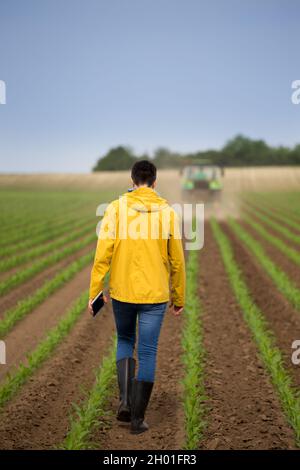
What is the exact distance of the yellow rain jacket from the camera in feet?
12.3

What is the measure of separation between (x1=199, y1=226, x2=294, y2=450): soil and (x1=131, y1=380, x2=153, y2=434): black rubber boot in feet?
1.71

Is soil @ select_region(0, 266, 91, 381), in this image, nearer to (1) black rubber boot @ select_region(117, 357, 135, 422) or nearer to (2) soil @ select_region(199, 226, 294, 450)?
(1) black rubber boot @ select_region(117, 357, 135, 422)

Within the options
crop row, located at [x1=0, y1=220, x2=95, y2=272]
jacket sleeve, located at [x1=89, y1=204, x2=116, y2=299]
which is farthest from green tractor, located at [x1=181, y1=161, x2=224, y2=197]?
jacket sleeve, located at [x1=89, y1=204, x2=116, y2=299]

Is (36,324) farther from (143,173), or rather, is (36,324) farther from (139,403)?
(143,173)

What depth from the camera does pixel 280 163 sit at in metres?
69.8

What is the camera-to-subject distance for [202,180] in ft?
77.0

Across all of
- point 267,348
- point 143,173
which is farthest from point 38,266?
point 143,173

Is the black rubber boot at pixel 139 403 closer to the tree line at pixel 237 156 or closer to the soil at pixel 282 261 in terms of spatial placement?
the soil at pixel 282 261

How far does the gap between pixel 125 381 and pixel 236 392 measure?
146 centimetres

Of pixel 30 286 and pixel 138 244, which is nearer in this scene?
pixel 138 244

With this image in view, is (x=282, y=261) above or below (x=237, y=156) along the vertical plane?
below

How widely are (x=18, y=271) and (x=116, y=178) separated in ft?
Result: 173

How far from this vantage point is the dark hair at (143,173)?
3824 millimetres

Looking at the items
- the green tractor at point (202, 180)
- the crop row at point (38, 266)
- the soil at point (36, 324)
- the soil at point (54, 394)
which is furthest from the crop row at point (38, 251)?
the green tractor at point (202, 180)
